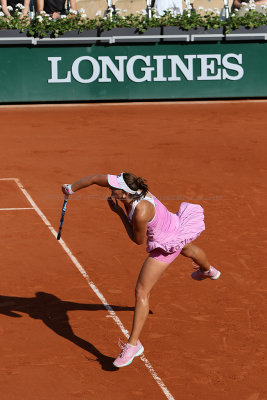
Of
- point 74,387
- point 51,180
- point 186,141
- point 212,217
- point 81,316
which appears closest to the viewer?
point 74,387

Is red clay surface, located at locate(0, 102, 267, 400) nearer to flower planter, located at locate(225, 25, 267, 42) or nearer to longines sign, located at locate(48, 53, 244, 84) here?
longines sign, located at locate(48, 53, 244, 84)

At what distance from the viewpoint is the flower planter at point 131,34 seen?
1988cm

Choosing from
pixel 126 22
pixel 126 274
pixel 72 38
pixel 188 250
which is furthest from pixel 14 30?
pixel 188 250

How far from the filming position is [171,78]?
20.2 metres

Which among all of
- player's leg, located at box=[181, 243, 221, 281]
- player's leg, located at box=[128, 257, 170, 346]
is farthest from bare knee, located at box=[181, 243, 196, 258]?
player's leg, located at box=[128, 257, 170, 346]

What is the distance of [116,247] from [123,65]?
34.5ft

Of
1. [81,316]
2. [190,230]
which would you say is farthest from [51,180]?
[190,230]

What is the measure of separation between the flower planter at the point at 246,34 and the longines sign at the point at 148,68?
0.43 metres

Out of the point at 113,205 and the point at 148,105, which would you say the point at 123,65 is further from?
the point at 113,205

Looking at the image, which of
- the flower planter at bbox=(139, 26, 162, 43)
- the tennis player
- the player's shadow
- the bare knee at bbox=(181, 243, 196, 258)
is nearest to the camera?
the tennis player

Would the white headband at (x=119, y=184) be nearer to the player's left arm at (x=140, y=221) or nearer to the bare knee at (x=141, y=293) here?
the player's left arm at (x=140, y=221)

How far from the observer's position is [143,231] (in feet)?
22.5

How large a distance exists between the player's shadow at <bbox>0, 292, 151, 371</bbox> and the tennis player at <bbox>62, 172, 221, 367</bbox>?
2.55 feet

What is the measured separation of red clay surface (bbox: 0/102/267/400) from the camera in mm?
6852
